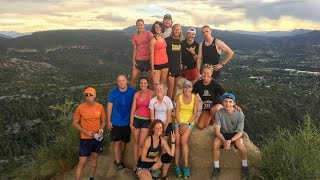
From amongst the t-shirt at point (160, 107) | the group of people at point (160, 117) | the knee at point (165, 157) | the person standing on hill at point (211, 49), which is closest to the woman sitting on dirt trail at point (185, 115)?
the group of people at point (160, 117)

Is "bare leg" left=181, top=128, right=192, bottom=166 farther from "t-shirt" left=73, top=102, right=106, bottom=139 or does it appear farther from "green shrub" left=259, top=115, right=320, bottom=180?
"t-shirt" left=73, top=102, right=106, bottom=139

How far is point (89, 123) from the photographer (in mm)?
7445

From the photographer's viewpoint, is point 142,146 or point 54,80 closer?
point 142,146

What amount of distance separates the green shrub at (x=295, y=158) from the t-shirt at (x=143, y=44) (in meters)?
3.79

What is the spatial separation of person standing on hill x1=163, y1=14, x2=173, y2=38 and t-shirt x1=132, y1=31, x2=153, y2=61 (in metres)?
0.46

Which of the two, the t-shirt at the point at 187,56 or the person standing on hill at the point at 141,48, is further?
the t-shirt at the point at 187,56

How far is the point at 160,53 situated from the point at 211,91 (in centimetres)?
160

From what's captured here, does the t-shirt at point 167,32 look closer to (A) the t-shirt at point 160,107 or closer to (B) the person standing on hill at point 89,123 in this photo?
(A) the t-shirt at point 160,107

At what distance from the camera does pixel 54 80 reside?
81.4 meters

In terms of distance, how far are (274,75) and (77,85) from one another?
91975mm

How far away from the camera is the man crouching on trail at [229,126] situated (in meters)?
7.15

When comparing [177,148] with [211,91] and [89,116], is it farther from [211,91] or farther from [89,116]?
[89,116]

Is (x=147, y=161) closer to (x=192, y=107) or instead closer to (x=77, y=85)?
(x=192, y=107)

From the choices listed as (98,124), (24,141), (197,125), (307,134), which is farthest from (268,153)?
(24,141)
